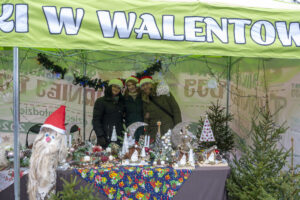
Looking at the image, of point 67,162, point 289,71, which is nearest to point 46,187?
point 67,162

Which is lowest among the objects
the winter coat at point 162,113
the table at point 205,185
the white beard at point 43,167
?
the table at point 205,185

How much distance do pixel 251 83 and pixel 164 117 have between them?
162 cm

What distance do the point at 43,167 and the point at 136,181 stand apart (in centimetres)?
96

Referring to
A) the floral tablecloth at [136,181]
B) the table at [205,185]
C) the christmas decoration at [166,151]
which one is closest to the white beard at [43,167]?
the floral tablecloth at [136,181]

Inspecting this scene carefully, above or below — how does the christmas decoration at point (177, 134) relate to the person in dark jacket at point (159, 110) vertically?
below

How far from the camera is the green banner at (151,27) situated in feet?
7.45

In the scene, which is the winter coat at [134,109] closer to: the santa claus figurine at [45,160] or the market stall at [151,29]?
the santa claus figurine at [45,160]

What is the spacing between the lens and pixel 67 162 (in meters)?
2.96

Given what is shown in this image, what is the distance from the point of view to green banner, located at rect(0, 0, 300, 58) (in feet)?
7.45

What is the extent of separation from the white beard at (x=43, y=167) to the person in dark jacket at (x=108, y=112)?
142 cm

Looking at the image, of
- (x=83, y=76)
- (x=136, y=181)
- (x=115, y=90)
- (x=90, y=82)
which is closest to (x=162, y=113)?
(x=115, y=90)

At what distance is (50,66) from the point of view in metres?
5.11

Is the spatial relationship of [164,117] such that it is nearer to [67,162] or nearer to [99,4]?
[67,162]

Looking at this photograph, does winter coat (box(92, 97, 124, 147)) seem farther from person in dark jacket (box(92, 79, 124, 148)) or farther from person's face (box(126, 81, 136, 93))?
person's face (box(126, 81, 136, 93))
